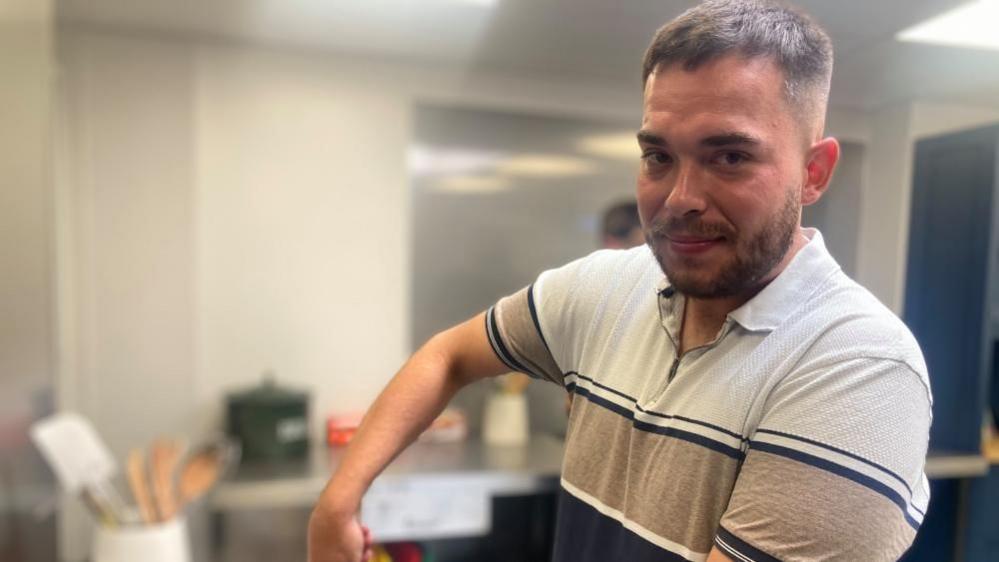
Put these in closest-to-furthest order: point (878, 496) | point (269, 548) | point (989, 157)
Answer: point (878, 496), point (989, 157), point (269, 548)

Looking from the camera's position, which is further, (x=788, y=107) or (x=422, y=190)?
(x=422, y=190)

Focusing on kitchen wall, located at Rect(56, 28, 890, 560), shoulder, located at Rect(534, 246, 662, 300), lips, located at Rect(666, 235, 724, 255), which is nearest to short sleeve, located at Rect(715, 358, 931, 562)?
lips, located at Rect(666, 235, 724, 255)

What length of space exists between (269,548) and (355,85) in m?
0.96

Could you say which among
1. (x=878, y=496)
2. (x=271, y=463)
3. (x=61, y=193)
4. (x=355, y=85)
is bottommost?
(x=271, y=463)

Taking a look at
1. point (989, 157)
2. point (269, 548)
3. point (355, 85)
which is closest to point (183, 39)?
point (355, 85)

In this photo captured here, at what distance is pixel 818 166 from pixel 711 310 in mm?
130

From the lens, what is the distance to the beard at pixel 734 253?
424mm

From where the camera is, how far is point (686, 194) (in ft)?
1.41

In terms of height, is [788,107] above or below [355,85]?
below

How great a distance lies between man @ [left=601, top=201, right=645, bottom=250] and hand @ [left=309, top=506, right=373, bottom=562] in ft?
1.34

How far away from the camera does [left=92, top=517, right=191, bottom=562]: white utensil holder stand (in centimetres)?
116

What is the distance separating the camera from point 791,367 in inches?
15.8

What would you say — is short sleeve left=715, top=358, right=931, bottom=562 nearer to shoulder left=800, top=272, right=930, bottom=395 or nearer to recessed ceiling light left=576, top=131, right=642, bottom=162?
shoulder left=800, top=272, right=930, bottom=395

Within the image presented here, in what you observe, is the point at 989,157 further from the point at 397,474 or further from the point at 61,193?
the point at 61,193
